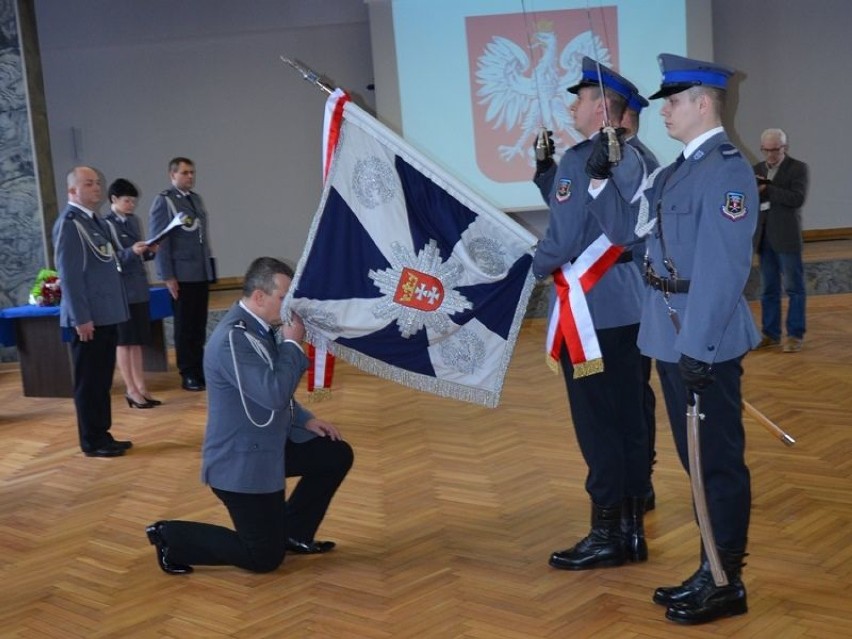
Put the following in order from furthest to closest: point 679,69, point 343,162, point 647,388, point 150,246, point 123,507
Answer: point 150,246, point 123,507, point 647,388, point 343,162, point 679,69

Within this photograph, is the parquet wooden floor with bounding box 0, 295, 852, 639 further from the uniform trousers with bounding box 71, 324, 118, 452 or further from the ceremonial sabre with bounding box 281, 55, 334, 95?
the ceremonial sabre with bounding box 281, 55, 334, 95

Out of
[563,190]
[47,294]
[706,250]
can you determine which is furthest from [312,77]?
[47,294]

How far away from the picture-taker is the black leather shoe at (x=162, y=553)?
357 centimetres

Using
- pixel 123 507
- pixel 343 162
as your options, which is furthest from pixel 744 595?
pixel 123 507

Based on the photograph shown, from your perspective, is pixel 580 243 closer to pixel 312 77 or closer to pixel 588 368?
pixel 588 368

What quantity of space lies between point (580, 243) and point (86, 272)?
3.08 meters

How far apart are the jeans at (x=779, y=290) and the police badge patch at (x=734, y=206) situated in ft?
14.7

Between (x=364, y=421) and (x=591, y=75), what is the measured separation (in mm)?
3028

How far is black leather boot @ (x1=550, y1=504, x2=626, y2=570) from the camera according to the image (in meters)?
3.44

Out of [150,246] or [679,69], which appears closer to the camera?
[679,69]

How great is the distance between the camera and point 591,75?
3238 mm

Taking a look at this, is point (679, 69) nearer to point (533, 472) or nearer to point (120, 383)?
point (533, 472)

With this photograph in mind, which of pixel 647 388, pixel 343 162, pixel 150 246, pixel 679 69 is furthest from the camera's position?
pixel 150 246

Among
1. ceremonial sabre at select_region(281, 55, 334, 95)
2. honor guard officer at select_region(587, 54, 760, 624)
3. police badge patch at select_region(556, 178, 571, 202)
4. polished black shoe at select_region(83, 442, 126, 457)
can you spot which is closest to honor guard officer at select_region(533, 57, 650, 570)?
police badge patch at select_region(556, 178, 571, 202)
